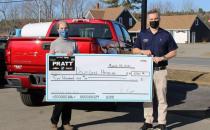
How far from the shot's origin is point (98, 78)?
7.79 meters

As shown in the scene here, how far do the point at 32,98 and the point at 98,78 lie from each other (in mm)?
3466

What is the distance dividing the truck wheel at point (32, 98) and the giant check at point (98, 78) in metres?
3.04

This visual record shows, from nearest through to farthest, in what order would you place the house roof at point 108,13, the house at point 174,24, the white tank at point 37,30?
the white tank at point 37,30
the house roof at point 108,13
the house at point 174,24

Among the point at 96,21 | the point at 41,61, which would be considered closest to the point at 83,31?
the point at 96,21

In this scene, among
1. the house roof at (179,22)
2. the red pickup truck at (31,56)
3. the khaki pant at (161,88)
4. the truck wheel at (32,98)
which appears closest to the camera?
the khaki pant at (161,88)

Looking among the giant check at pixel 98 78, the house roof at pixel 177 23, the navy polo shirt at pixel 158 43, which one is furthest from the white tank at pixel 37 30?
the house roof at pixel 177 23

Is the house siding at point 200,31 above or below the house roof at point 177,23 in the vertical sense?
below

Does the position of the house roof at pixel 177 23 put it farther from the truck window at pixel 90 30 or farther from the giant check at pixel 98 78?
the giant check at pixel 98 78

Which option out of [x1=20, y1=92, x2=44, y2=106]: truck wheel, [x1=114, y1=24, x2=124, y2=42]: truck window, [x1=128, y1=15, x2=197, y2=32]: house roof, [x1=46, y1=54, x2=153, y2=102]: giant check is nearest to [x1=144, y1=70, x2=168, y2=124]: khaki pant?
[x1=46, y1=54, x2=153, y2=102]: giant check

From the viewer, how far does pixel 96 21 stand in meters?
11.6

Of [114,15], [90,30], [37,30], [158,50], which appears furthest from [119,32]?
[114,15]

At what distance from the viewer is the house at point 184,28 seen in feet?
281

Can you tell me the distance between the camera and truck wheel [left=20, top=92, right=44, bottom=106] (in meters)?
10.8

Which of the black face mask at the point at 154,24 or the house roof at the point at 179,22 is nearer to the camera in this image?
the black face mask at the point at 154,24
